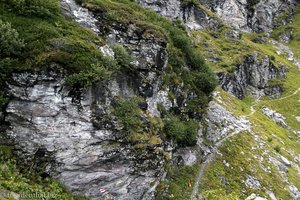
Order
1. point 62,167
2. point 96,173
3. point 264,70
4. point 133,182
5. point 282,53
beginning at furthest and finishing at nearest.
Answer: point 282,53
point 264,70
point 133,182
point 96,173
point 62,167

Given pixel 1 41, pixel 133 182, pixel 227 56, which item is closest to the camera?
pixel 1 41

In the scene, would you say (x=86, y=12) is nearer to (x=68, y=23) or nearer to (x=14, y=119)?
(x=68, y=23)

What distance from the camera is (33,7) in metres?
23.7

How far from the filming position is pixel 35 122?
69.4ft

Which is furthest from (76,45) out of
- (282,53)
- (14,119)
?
(282,53)

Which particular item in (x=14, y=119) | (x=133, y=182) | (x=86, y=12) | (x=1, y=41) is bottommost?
(x=133, y=182)

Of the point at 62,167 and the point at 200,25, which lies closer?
the point at 62,167

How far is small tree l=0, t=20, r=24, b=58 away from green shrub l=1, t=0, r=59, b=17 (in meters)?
2.30

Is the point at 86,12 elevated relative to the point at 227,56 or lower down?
elevated

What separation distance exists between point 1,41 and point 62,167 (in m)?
9.73

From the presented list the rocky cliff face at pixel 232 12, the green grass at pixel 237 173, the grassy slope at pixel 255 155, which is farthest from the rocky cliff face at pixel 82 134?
the rocky cliff face at pixel 232 12

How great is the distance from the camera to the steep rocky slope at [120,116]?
21.4m

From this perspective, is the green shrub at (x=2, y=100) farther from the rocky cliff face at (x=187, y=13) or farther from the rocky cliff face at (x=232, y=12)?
the rocky cliff face at (x=187, y=13)

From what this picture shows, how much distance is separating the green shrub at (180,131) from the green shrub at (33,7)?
16.0 meters
